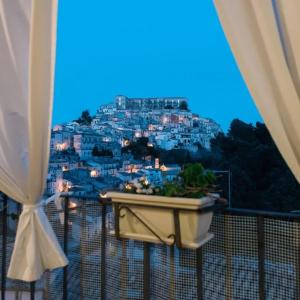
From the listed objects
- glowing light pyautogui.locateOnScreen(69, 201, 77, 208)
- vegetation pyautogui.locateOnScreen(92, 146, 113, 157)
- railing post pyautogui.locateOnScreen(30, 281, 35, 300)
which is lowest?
railing post pyautogui.locateOnScreen(30, 281, 35, 300)

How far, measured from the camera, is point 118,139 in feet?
7.77

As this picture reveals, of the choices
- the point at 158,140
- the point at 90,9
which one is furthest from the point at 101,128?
the point at 90,9

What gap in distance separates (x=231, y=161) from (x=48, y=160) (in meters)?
1.00

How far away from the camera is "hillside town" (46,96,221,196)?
7.33 ft

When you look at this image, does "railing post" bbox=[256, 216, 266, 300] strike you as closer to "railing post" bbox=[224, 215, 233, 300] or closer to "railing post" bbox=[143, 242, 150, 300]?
"railing post" bbox=[224, 215, 233, 300]

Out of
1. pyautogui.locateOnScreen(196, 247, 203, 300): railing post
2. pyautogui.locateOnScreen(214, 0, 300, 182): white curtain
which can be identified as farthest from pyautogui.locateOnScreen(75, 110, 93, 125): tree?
pyautogui.locateOnScreen(214, 0, 300, 182): white curtain

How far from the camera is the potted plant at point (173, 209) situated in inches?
61.7

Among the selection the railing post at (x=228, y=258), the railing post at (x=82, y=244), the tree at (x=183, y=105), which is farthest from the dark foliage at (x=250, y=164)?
the railing post at (x=82, y=244)

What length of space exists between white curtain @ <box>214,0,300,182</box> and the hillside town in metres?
0.80

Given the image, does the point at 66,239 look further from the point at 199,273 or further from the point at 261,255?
the point at 261,255

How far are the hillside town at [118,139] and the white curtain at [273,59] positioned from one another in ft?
2.61

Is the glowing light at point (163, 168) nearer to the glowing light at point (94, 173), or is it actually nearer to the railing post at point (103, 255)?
the railing post at point (103, 255)

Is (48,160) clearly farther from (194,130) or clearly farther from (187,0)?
(187,0)

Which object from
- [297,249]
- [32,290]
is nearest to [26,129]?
[32,290]
